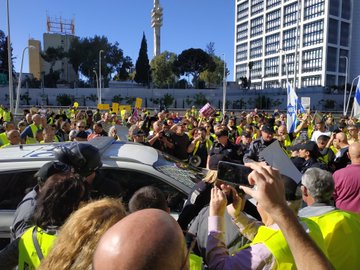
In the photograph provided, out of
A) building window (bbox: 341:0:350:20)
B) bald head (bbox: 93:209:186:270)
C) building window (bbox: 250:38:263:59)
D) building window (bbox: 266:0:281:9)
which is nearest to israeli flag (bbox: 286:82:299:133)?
bald head (bbox: 93:209:186:270)

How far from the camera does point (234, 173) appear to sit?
1.69 metres

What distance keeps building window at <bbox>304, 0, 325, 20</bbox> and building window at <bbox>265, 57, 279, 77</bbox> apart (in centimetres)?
1268

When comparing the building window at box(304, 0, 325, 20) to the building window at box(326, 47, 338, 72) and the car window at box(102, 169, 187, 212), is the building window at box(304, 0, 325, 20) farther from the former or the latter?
the car window at box(102, 169, 187, 212)

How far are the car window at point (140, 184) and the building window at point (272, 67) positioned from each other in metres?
93.6

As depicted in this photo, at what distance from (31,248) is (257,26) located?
342ft

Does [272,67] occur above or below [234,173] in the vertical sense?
above

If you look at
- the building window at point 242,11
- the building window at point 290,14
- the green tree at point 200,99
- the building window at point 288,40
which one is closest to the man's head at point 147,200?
the green tree at point 200,99

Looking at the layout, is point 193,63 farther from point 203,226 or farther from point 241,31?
point 203,226

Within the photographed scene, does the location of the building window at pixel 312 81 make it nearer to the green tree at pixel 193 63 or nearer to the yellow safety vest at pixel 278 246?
the green tree at pixel 193 63

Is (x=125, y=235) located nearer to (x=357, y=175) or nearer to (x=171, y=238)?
(x=171, y=238)

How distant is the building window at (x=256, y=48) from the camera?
9861 cm

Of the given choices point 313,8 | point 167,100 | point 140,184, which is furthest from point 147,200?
point 313,8

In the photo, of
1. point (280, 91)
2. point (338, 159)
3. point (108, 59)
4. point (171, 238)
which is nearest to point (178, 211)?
point (171, 238)

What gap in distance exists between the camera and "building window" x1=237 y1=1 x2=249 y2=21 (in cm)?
10274
